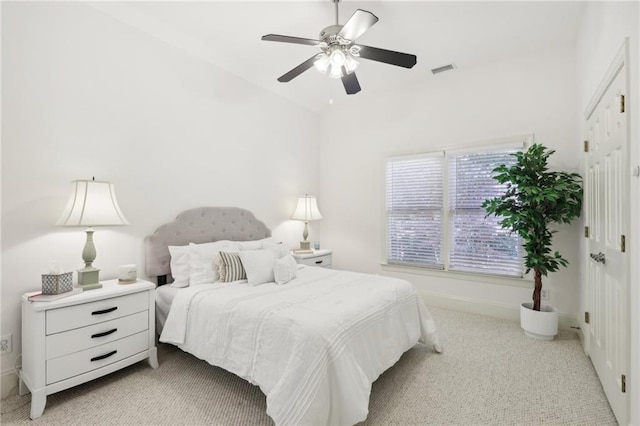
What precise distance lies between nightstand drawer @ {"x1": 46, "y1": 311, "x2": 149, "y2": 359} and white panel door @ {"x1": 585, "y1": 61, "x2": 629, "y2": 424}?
319cm

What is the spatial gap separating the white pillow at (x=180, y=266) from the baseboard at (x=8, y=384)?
45.2 inches

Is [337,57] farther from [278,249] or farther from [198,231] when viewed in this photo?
[198,231]

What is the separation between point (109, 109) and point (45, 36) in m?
0.61

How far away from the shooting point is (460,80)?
A: 3918mm

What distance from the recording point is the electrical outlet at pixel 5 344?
2.09 metres

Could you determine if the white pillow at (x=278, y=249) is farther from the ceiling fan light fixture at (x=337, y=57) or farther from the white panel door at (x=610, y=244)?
the white panel door at (x=610, y=244)

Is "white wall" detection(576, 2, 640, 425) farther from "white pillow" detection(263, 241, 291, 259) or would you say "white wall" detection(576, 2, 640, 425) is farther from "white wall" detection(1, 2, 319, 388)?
"white wall" detection(1, 2, 319, 388)

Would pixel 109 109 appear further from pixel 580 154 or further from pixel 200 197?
pixel 580 154

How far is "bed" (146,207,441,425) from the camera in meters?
1.62

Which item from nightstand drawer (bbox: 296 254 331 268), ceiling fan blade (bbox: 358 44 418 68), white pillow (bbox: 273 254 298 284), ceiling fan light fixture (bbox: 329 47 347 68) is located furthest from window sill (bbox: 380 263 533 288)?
ceiling fan light fixture (bbox: 329 47 347 68)

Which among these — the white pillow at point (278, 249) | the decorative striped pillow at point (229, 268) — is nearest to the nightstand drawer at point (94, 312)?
the decorative striped pillow at point (229, 268)

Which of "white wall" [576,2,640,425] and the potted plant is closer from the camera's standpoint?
"white wall" [576,2,640,425]

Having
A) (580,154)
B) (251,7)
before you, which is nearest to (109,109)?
(251,7)

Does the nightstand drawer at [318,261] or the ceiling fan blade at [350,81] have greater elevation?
the ceiling fan blade at [350,81]
